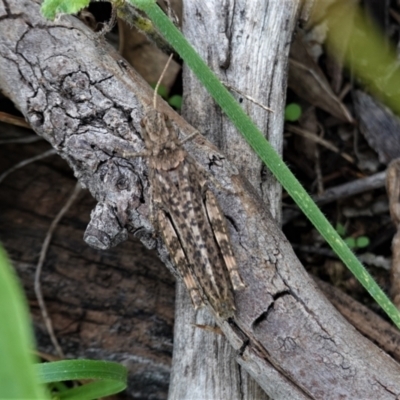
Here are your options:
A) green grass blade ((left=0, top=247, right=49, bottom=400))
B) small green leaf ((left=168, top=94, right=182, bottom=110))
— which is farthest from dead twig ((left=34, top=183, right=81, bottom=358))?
green grass blade ((left=0, top=247, right=49, bottom=400))

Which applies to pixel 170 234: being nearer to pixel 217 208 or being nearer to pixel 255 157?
pixel 217 208

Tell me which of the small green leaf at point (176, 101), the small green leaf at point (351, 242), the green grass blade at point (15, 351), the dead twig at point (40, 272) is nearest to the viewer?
the green grass blade at point (15, 351)

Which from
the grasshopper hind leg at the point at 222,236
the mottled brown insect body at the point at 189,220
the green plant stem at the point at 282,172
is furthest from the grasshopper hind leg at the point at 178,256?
the green plant stem at the point at 282,172

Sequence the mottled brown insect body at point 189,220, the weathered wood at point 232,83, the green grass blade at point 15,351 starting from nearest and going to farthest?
the green grass blade at point 15,351
the mottled brown insect body at point 189,220
the weathered wood at point 232,83

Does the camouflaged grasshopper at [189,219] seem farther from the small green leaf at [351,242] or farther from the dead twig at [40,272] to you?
the small green leaf at [351,242]

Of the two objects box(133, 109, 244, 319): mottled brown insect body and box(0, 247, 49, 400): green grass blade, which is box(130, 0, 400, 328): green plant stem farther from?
box(0, 247, 49, 400): green grass blade

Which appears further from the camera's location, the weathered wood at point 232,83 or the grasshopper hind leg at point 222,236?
the weathered wood at point 232,83

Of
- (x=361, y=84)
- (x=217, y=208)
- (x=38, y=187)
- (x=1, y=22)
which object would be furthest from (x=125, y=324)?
(x=361, y=84)
